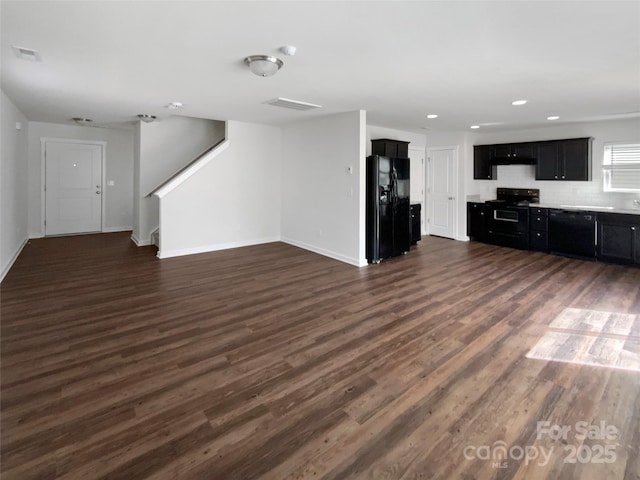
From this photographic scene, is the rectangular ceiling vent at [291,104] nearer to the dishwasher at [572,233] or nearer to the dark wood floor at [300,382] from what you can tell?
the dark wood floor at [300,382]

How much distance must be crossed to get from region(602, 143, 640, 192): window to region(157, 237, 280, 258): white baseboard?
21.0ft

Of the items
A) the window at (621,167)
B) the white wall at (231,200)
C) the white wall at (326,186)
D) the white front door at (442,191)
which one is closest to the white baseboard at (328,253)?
the white wall at (326,186)

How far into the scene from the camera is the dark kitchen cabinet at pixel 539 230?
6.46 m

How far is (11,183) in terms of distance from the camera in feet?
17.0

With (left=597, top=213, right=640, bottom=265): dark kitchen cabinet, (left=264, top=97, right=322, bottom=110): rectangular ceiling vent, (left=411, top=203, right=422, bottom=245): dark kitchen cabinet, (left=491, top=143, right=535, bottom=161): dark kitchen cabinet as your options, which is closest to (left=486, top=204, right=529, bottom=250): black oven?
(left=491, top=143, right=535, bottom=161): dark kitchen cabinet

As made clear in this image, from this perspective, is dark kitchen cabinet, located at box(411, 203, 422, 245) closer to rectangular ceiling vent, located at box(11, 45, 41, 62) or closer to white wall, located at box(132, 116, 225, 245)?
white wall, located at box(132, 116, 225, 245)

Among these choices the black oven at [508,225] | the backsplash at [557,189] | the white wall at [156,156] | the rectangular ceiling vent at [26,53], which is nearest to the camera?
the rectangular ceiling vent at [26,53]

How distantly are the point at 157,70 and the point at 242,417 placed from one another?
3.27m

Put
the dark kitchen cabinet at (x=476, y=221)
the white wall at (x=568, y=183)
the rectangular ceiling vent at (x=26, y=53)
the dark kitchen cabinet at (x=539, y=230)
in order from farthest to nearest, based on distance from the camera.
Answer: the dark kitchen cabinet at (x=476, y=221), the dark kitchen cabinet at (x=539, y=230), the white wall at (x=568, y=183), the rectangular ceiling vent at (x=26, y=53)

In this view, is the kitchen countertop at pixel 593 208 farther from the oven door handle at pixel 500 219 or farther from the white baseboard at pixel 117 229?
the white baseboard at pixel 117 229

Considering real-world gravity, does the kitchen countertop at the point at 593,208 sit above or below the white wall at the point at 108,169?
below


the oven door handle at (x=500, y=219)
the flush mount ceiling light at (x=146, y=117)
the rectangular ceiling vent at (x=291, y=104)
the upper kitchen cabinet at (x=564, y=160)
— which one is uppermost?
the flush mount ceiling light at (x=146, y=117)

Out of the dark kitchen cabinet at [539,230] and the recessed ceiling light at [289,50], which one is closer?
the recessed ceiling light at [289,50]

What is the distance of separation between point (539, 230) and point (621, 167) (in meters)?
1.65
